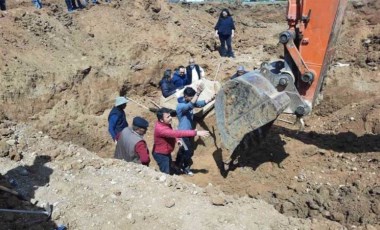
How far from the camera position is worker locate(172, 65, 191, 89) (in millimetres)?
10117

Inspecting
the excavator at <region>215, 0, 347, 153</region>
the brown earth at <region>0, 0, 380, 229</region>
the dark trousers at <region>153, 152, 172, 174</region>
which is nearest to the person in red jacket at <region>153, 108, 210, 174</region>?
the dark trousers at <region>153, 152, 172, 174</region>

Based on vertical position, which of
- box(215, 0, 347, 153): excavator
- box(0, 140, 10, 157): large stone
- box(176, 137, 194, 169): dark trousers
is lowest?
box(176, 137, 194, 169): dark trousers

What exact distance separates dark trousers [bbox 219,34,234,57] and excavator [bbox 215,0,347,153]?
6796mm

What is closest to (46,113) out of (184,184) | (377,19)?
(184,184)

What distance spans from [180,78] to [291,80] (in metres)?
4.01

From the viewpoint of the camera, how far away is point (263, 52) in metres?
14.4

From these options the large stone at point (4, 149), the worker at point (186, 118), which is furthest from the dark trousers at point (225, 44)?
the large stone at point (4, 149)

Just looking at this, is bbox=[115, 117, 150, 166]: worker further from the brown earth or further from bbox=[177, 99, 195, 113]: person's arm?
bbox=[177, 99, 195, 113]: person's arm

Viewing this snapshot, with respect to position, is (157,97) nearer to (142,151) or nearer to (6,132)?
(6,132)

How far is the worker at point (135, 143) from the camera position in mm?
6117

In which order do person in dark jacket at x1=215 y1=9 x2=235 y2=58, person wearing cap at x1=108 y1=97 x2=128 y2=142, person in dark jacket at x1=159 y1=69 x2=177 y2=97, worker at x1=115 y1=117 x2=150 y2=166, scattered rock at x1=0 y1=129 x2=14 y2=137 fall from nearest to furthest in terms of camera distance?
worker at x1=115 y1=117 x2=150 y2=166 → scattered rock at x1=0 y1=129 x2=14 y2=137 → person wearing cap at x1=108 y1=97 x2=128 y2=142 → person in dark jacket at x1=159 y1=69 x2=177 y2=97 → person in dark jacket at x1=215 y1=9 x2=235 y2=58

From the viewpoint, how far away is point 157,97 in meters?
11.6

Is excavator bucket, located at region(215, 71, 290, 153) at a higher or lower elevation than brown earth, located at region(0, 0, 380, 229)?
higher

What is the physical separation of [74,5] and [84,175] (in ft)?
30.8
